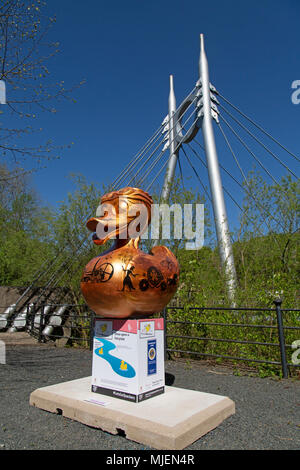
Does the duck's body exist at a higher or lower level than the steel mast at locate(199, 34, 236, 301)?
lower

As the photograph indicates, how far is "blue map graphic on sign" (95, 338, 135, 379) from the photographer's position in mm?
2996

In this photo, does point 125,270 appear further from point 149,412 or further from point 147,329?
point 149,412

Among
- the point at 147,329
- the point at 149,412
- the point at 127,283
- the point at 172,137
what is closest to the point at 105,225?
the point at 127,283

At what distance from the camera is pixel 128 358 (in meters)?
3.00

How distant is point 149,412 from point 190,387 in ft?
5.62

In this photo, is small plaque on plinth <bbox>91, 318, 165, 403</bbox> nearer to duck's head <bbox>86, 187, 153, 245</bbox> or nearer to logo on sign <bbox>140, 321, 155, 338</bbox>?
logo on sign <bbox>140, 321, 155, 338</bbox>

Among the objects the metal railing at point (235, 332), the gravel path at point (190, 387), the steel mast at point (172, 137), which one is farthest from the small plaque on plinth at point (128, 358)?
the steel mast at point (172, 137)

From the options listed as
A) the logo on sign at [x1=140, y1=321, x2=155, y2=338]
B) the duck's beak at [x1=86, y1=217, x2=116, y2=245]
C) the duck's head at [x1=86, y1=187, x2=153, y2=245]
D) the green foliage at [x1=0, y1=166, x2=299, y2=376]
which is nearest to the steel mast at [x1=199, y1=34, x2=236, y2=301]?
the green foliage at [x1=0, y1=166, x2=299, y2=376]

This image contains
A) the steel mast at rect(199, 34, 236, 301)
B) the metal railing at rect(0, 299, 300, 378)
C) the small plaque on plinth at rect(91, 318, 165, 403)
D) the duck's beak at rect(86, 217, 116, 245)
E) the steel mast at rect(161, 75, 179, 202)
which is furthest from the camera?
the steel mast at rect(161, 75, 179, 202)

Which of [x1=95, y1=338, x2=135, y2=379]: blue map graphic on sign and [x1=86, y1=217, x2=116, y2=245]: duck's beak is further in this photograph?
[x1=86, y1=217, x2=116, y2=245]: duck's beak

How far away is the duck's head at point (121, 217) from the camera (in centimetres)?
327

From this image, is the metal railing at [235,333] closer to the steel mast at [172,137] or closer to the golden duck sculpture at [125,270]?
the golden duck sculpture at [125,270]
